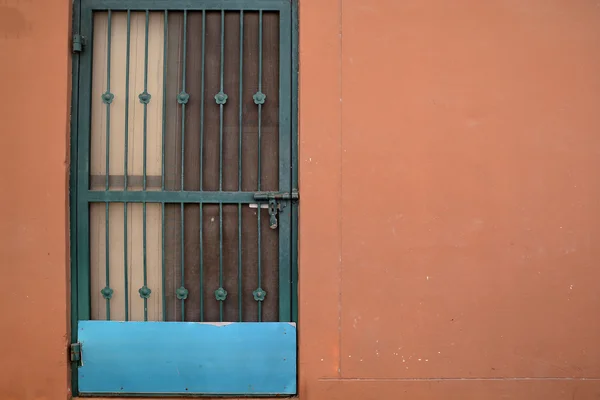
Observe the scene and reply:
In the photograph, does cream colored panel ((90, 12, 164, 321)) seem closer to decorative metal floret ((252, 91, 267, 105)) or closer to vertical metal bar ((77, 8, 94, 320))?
vertical metal bar ((77, 8, 94, 320))

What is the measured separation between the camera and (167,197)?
9.45 feet

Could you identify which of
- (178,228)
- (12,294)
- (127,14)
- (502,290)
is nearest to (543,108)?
(502,290)

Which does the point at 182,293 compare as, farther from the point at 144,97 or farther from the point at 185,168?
the point at 144,97

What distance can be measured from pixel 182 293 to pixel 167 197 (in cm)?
52

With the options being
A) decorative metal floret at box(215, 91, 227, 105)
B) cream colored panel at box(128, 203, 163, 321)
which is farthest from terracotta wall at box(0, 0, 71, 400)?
decorative metal floret at box(215, 91, 227, 105)

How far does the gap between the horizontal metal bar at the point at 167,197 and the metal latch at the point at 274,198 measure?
0.20 feet

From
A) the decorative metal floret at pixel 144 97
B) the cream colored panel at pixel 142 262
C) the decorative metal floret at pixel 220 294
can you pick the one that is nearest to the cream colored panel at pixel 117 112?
the decorative metal floret at pixel 144 97

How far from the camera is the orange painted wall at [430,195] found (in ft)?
9.19

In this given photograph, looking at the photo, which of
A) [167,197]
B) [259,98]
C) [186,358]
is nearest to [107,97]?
[167,197]

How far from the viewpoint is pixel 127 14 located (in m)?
2.94

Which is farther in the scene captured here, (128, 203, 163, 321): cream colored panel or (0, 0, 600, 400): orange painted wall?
(128, 203, 163, 321): cream colored panel

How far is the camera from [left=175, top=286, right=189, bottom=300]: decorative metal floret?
2893 mm

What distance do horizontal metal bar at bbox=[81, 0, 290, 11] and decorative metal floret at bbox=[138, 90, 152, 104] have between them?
46 centimetres

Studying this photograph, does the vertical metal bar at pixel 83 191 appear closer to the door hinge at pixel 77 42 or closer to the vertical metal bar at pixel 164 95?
the door hinge at pixel 77 42
